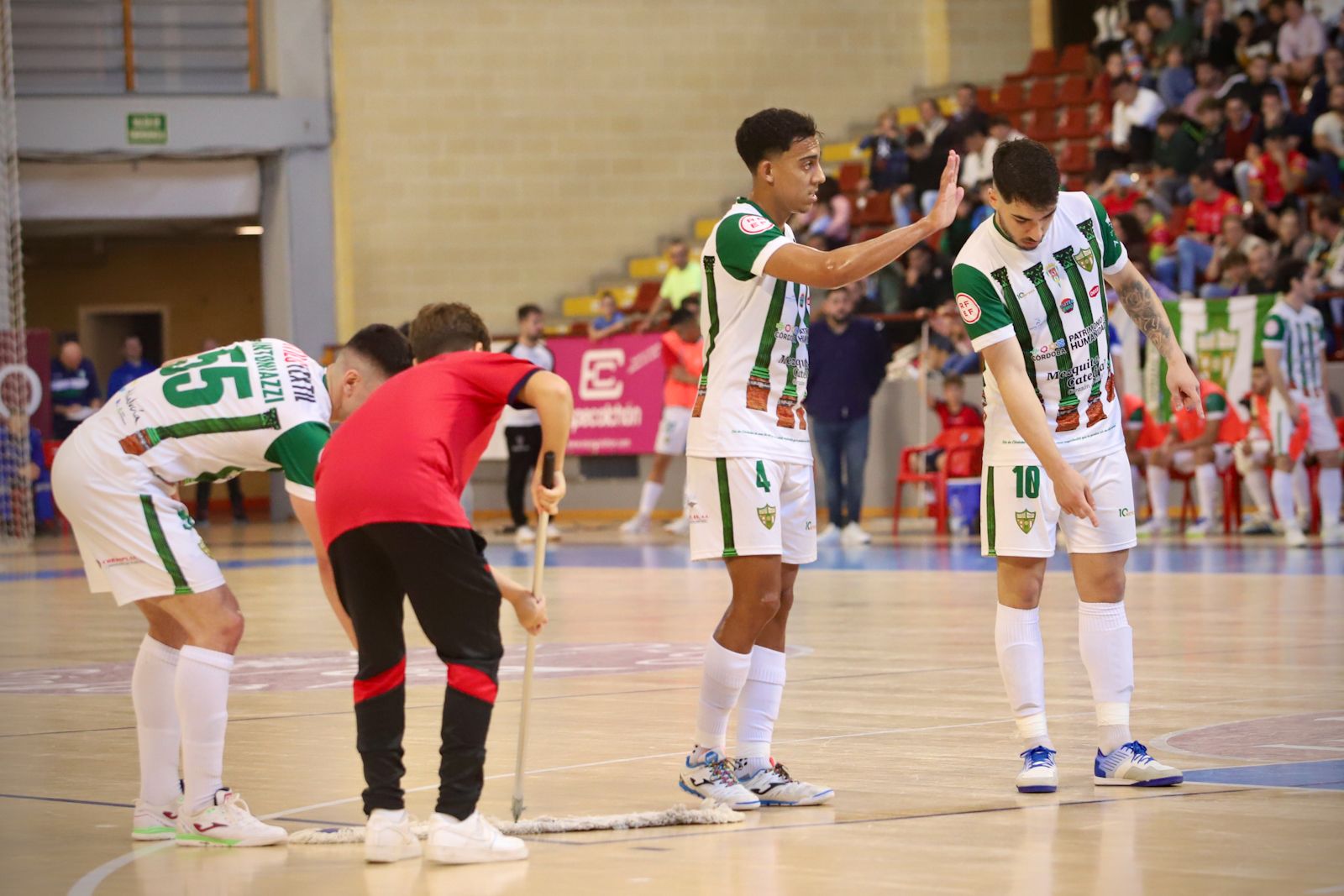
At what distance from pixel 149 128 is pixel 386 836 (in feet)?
73.7

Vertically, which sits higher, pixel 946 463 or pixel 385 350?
pixel 385 350

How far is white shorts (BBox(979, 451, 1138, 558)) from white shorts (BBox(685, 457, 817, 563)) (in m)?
0.65

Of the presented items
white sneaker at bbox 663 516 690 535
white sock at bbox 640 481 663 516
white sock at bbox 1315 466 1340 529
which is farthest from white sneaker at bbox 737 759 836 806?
white sock at bbox 640 481 663 516

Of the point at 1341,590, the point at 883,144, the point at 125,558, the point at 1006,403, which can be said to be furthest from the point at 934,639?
the point at 883,144

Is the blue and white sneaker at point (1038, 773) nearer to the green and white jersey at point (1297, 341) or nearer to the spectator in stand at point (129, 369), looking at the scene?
the green and white jersey at point (1297, 341)

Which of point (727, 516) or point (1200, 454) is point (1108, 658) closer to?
point (727, 516)

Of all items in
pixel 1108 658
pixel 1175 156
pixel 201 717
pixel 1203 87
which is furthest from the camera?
pixel 1203 87

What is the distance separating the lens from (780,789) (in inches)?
217

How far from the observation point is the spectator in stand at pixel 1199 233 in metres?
18.1

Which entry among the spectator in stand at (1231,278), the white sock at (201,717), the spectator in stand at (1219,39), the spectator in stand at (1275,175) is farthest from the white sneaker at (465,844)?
the spectator in stand at (1219,39)

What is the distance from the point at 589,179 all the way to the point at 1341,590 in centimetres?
1674

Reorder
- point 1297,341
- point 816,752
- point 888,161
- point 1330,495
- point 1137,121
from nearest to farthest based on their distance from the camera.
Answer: point 816,752 → point 1297,341 → point 1330,495 → point 1137,121 → point 888,161

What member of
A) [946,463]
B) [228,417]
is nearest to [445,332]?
[228,417]

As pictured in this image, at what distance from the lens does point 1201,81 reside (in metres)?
20.2
